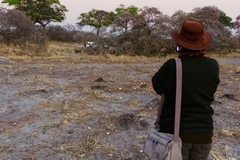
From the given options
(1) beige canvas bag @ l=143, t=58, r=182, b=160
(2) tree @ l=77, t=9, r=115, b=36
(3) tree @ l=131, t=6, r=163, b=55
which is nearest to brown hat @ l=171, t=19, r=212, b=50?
(1) beige canvas bag @ l=143, t=58, r=182, b=160

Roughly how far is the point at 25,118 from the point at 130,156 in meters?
1.79

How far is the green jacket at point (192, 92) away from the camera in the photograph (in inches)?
66.3

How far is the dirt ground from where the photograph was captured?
3053 mm

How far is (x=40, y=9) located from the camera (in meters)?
24.9

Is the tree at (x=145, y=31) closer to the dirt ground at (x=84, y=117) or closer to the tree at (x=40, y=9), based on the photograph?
the dirt ground at (x=84, y=117)

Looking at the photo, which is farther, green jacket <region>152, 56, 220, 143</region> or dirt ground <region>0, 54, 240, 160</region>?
dirt ground <region>0, 54, 240, 160</region>

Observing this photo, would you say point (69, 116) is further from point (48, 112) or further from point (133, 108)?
point (133, 108)

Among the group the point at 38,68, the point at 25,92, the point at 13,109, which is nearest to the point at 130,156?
the point at 13,109

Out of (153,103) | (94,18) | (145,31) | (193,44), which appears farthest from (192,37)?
(94,18)

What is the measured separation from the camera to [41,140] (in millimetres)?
3281

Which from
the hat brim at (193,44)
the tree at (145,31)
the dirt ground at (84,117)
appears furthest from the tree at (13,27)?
the hat brim at (193,44)

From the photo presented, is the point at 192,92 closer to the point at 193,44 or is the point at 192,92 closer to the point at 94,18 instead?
the point at 193,44

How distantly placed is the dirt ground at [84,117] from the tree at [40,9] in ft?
60.5

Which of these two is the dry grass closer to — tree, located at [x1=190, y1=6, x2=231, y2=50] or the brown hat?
the brown hat
